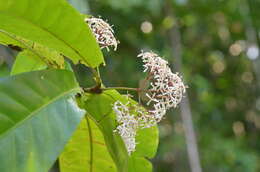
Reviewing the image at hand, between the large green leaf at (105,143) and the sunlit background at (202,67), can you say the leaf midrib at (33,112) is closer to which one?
the large green leaf at (105,143)

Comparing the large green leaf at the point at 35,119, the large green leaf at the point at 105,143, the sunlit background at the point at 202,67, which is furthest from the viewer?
the sunlit background at the point at 202,67

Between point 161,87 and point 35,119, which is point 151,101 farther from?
point 35,119

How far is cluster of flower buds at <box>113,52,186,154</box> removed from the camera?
26.3 inches

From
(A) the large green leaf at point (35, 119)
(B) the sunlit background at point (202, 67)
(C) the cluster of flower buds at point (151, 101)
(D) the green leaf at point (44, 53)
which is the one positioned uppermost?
(B) the sunlit background at point (202, 67)

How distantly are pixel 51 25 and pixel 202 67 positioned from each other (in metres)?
2.69

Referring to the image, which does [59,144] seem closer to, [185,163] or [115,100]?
[115,100]

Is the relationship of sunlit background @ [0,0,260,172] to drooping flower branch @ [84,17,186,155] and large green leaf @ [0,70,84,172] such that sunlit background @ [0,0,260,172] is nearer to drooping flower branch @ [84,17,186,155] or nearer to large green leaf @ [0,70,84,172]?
drooping flower branch @ [84,17,186,155]

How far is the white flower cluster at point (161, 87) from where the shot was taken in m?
0.69

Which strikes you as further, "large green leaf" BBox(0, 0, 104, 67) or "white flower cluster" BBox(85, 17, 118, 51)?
"white flower cluster" BBox(85, 17, 118, 51)

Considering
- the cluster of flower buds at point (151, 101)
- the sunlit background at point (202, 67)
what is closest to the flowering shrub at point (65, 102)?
the cluster of flower buds at point (151, 101)

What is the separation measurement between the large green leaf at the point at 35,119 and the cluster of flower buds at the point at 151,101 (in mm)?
98

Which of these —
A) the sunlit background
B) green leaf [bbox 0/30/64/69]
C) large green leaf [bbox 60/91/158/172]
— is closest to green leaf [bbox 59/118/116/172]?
large green leaf [bbox 60/91/158/172]

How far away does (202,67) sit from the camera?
3.24 metres

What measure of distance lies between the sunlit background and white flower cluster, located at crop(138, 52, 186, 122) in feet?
5.08
